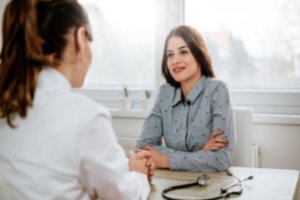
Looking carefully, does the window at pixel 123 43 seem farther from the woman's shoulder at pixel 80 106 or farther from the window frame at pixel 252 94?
the woman's shoulder at pixel 80 106

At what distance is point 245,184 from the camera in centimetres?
144

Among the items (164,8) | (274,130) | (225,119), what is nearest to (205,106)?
(225,119)

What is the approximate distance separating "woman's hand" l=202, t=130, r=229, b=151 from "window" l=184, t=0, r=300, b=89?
101 centimetres

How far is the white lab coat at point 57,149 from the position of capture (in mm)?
871

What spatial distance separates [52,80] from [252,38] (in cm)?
201

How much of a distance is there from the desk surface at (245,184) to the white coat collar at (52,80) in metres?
0.53

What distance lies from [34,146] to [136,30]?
228 cm

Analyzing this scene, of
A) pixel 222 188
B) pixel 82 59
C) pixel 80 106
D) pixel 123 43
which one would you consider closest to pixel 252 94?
pixel 123 43

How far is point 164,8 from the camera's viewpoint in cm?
286

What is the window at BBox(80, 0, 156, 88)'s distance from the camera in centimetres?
305

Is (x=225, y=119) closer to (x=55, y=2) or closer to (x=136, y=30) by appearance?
(x=55, y=2)

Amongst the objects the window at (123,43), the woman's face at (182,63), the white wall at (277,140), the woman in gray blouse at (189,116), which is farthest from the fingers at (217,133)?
the window at (123,43)

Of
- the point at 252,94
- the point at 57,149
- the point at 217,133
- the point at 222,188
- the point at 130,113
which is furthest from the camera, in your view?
the point at 130,113

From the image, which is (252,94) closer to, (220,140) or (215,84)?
(215,84)
